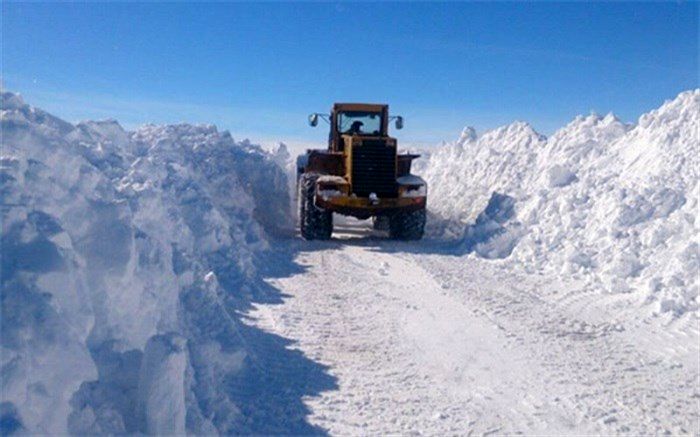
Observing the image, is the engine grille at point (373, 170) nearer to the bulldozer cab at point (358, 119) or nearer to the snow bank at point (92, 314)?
the bulldozer cab at point (358, 119)

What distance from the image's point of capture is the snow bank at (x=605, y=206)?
30.7ft

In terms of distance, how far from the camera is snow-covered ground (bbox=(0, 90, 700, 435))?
13.6ft

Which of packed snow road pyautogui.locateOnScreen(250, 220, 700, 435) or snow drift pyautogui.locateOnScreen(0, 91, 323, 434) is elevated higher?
snow drift pyautogui.locateOnScreen(0, 91, 323, 434)

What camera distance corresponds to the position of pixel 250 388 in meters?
5.67

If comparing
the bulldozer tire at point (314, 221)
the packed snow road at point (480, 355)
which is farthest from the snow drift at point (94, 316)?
the bulldozer tire at point (314, 221)

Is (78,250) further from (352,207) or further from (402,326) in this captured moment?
(352,207)

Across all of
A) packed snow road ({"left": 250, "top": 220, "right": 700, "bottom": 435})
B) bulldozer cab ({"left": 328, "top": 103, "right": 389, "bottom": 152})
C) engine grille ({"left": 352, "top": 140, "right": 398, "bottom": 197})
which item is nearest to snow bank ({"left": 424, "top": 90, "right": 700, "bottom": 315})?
packed snow road ({"left": 250, "top": 220, "right": 700, "bottom": 435})

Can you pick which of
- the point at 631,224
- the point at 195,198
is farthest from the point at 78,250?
the point at 631,224

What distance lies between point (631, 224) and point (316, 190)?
20.6ft

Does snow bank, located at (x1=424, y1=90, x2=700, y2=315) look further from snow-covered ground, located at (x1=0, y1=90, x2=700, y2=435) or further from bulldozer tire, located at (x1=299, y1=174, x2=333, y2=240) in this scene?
bulldozer tire, located at (x1=299, y1=174, x2=333, y2=240)

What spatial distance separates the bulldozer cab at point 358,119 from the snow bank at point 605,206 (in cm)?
296

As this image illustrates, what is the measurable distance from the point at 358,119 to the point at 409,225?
3.36 meters

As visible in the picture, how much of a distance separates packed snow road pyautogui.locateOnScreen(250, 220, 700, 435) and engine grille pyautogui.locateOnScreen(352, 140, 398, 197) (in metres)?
4.39

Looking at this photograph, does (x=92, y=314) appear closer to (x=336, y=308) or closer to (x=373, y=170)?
(x=336, y=308)
